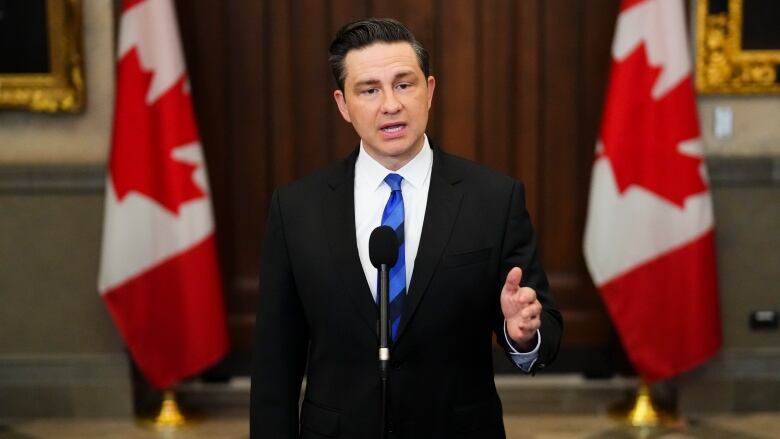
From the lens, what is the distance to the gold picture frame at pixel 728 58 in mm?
4879

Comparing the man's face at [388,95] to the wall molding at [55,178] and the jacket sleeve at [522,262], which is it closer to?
the jacket sleeve at [522,262]

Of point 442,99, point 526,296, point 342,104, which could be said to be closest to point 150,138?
point 442,99

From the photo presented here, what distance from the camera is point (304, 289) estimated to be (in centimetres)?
206

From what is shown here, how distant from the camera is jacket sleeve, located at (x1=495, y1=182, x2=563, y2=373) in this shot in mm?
2004

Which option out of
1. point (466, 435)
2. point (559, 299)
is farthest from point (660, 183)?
point (466, 435)

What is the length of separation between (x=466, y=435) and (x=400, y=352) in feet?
0.69

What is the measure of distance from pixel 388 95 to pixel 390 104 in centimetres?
2

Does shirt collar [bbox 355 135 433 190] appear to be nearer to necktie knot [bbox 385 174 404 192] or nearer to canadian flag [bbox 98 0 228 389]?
necktie knot [bbox 385 174 404 192]

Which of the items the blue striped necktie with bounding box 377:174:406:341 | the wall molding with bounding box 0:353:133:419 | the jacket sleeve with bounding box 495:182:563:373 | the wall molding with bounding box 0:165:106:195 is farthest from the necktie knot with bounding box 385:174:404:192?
the wall molding with bounding box 0:353:133:419

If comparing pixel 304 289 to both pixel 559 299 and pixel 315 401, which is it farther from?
pixel 559 299

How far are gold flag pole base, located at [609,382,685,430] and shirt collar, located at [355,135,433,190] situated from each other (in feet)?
10.3

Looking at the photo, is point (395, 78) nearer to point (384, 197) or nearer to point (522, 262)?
point (384, 197)

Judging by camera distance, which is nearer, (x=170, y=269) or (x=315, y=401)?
(x=315, y=401)

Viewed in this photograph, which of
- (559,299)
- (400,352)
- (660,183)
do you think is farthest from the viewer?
(559,299)
